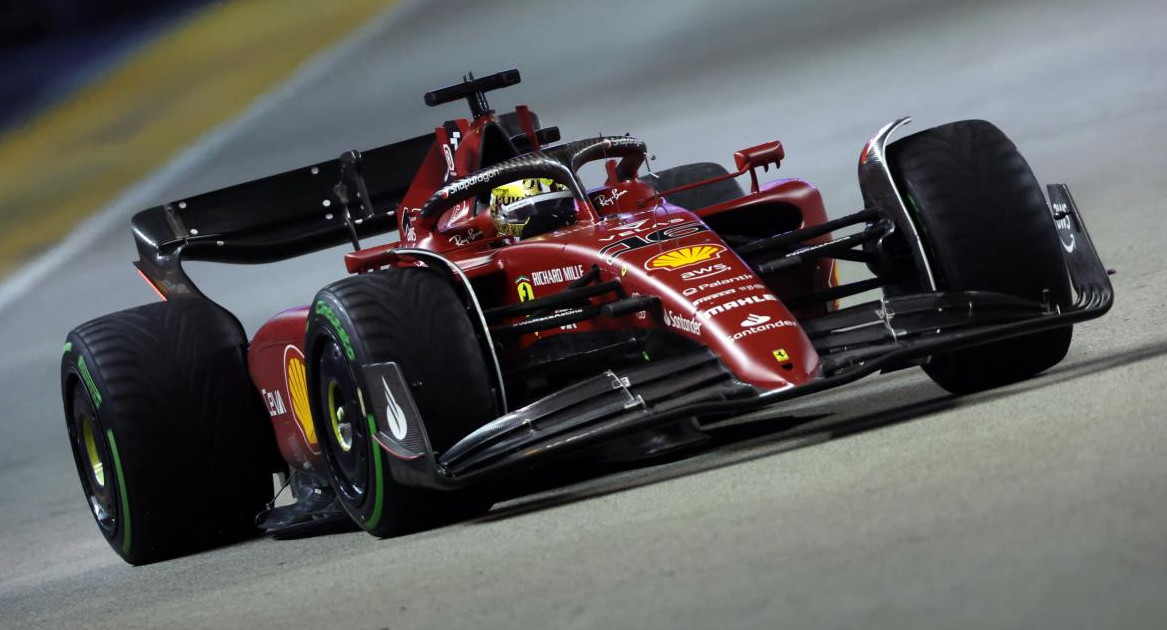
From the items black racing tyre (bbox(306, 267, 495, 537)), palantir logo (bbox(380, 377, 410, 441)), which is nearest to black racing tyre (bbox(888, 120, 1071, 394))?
black racing tyre (bbox(306, 267, 495, 537))

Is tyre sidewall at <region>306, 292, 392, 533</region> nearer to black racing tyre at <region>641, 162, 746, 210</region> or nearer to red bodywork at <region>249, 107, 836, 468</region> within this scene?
red bodywork at <region>249, 107, 836, 468</region>

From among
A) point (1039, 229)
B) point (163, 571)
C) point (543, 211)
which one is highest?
point (543, 211)

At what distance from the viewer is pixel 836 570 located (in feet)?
11.4

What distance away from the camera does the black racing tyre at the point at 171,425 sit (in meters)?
7.15

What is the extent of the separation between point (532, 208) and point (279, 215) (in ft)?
7.79

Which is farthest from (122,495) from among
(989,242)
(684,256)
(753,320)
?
(989,242)

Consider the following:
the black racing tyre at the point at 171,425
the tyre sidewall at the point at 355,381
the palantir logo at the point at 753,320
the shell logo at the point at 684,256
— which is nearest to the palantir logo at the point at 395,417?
the tyre sidewall at the point at 355,381

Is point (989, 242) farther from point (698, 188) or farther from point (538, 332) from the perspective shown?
point (698, 188)

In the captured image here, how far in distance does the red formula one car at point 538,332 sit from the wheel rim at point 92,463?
0.02 metres

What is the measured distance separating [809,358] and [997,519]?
1.72 meters

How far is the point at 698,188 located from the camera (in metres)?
8.89

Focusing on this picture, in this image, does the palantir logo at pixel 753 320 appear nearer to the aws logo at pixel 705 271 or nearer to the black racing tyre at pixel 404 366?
the aws logo at pixel 705 271

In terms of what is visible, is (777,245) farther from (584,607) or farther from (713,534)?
(584,607)

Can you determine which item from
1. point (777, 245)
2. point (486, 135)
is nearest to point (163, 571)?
point (486, 135)
